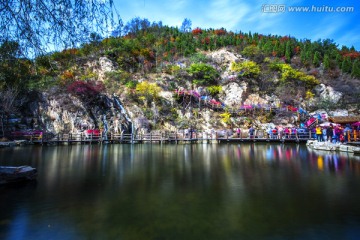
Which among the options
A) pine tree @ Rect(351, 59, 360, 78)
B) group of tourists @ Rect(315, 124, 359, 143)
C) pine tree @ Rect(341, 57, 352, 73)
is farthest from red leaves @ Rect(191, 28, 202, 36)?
group of tourists @ Rect(315, 124, 359, 143)

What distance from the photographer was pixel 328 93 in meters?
37.5

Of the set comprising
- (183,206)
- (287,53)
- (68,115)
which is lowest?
(183,206)

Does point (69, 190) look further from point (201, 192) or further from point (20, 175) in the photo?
point (201, 192)

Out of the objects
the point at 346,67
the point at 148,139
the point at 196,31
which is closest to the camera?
the point at 148,139

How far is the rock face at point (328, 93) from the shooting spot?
1404 inches

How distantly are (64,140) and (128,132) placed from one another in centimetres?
706

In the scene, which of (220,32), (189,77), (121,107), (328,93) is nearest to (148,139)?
(121,107)

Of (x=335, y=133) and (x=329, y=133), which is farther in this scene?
(x=329, y=133)

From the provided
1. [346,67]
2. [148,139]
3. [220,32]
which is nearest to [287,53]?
[346,67]

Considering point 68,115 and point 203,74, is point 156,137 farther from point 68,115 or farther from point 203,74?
point 203,74

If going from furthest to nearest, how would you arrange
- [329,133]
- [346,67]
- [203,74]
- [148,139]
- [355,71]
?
1. [346,67]
2. [355,71]
3. [203,74]
4. [148,139]
5. [329,133]

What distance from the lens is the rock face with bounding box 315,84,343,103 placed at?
35666 mm

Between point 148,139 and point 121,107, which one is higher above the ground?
point 121,107

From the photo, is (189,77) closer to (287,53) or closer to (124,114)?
(124,114)
